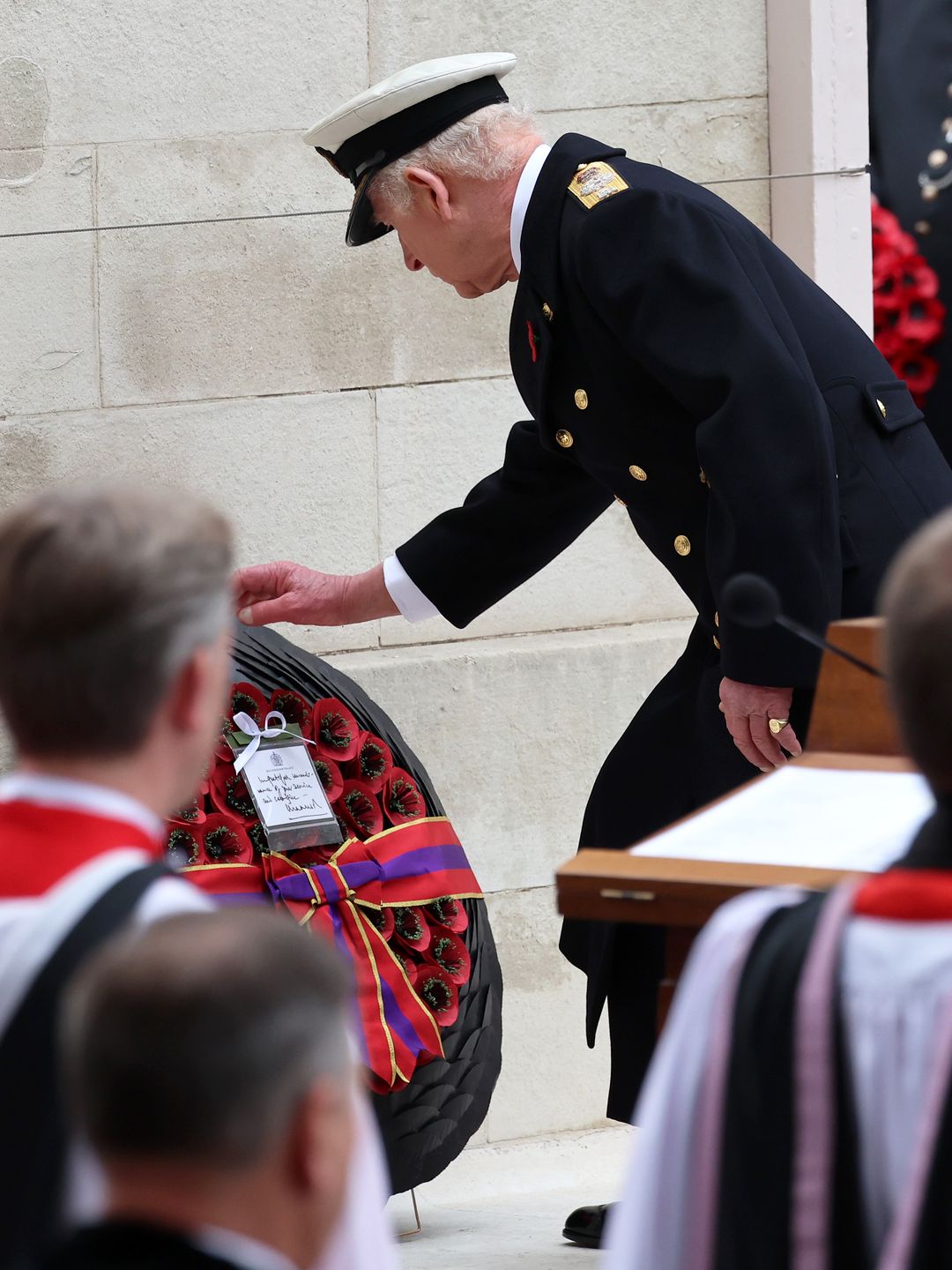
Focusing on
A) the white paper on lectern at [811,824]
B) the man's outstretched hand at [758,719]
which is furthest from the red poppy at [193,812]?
the white paper on lectern at [811,824]

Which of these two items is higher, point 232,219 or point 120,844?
point 232,219

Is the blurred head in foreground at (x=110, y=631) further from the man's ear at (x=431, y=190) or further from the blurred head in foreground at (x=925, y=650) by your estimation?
the man's ear at (x=431, y=190)

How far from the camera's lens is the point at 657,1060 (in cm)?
136

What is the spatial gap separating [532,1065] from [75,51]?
2.39 metres

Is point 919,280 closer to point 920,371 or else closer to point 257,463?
point 920,371

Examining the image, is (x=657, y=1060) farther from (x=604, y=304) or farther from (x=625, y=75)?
(x=625, y=75)

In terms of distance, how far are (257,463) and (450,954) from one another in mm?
1336

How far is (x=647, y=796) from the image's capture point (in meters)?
3.18

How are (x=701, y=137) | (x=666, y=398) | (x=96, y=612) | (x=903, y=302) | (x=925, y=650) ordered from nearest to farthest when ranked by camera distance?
(x=925, y=650)
(x=96, y=612)
(x=666, y=398)
(x=701, y=137)
(x=903, y=302)

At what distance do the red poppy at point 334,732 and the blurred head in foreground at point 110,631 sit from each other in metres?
1.92

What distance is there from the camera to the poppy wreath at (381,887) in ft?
10.6

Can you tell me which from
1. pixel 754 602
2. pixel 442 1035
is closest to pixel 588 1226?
pixel 442 1035

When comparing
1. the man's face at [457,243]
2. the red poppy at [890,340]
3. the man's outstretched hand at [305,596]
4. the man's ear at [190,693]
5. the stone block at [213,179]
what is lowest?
the man's outstretched hand at [305,596]

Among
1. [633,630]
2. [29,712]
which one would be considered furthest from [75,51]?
[29,712]
